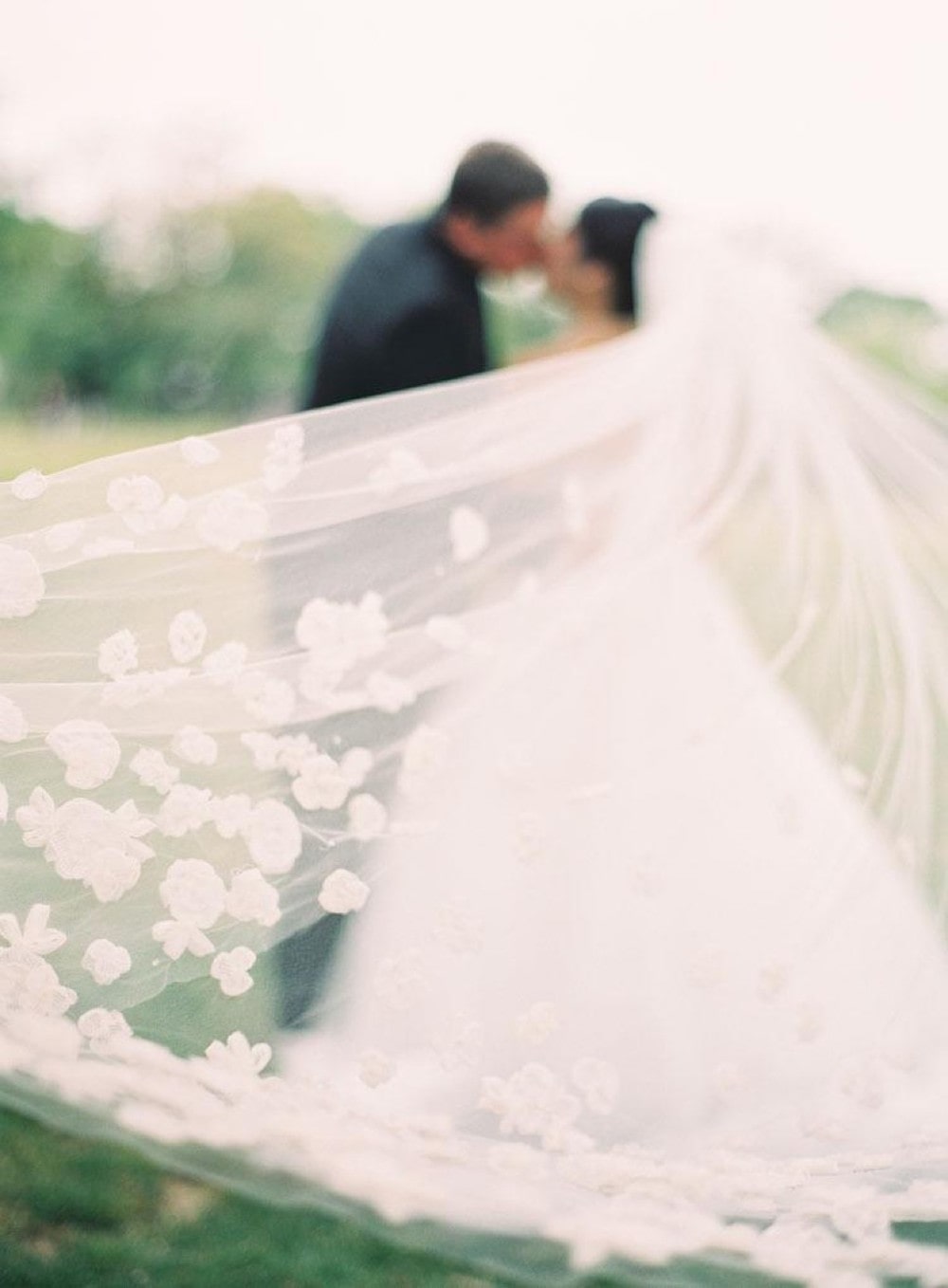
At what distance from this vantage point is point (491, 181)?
8.75ft

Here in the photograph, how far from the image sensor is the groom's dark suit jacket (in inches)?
104

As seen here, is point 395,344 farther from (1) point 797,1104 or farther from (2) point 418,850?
(1) point 797,1104

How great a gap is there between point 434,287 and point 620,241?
0.44 metres

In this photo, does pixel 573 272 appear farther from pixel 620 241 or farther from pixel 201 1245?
pixel 201 1245

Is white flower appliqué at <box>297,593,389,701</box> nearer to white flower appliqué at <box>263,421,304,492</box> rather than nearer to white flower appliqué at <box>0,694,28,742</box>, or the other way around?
white flower appliqué at <box>263,421,304,492</box>

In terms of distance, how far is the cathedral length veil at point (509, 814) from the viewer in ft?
6.44

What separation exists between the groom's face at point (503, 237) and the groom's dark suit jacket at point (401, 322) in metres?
0.04

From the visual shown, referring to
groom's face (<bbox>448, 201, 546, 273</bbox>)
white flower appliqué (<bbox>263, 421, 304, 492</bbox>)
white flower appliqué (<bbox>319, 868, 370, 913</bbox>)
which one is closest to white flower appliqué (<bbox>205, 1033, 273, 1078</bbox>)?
white flower appliqué (<bbox>319, 868, 370, 913</bbox>)

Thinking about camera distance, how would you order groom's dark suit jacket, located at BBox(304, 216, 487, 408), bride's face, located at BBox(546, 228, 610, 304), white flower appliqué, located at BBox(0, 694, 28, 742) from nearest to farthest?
white flower appliqué, located at BBox(0, 694, 28, 742), groom's dark suit jacket, located at BBox(304, 216, 487, 408), bride's face, located at BBox(546, 228, 610, 304)

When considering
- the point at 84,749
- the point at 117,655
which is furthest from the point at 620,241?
the point at 84,749

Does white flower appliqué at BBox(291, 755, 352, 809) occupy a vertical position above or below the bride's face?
below

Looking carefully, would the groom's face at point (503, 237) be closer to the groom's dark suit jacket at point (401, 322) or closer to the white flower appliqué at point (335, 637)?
the groom's dark suit jacket at point (401, 322)

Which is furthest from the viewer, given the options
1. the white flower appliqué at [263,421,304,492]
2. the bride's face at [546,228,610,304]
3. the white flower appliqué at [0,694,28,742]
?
the bride's face at [546,228,610,304]

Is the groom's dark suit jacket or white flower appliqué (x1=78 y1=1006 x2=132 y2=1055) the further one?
the groom's dark suit jacket
